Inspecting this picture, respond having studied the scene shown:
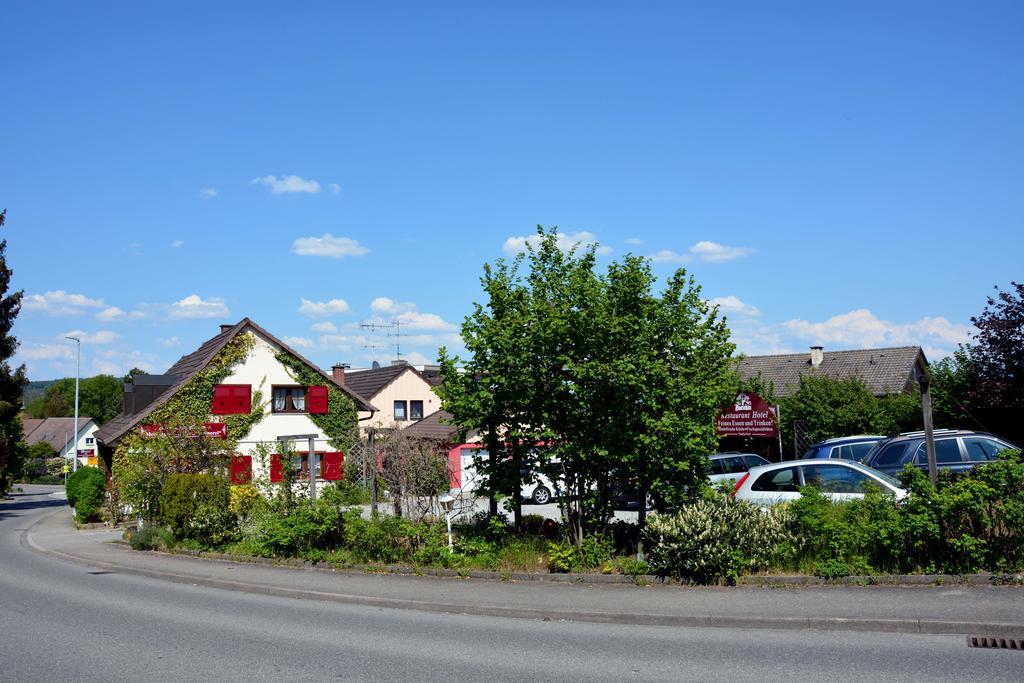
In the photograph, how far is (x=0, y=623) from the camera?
1126 centimetres

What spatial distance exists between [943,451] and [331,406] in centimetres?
2711

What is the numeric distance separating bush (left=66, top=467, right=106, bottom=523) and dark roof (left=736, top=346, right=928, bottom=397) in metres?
34.7

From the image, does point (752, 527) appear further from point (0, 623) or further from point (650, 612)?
point (0, 623)

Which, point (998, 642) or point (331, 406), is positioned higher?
point (331, 406)

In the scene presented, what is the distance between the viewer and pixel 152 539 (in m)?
19.0

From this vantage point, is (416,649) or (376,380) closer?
(416,649)

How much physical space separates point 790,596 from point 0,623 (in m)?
10.6

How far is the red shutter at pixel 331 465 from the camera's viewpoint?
3350cm

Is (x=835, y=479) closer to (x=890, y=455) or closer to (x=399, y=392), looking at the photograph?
(x=890, y=455)

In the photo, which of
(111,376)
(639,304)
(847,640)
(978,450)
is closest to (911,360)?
(978,450)

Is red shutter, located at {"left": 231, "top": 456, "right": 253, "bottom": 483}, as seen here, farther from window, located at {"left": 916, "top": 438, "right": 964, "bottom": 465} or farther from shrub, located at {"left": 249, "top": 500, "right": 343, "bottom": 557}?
window, located at {"left": 916, "top": 438, "right": 964, "bottom": 465}

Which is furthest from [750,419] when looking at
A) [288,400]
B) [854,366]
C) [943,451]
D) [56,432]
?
[56,432]

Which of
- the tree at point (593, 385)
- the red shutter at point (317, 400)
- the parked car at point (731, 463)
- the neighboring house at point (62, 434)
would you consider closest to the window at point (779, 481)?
the tree at point (593, 385)

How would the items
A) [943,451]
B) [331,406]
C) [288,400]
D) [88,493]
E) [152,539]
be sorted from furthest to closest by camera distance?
1. [331,406]
2. [288,400]
3. [88,493]
4. [152,539]
5. [943,451]
